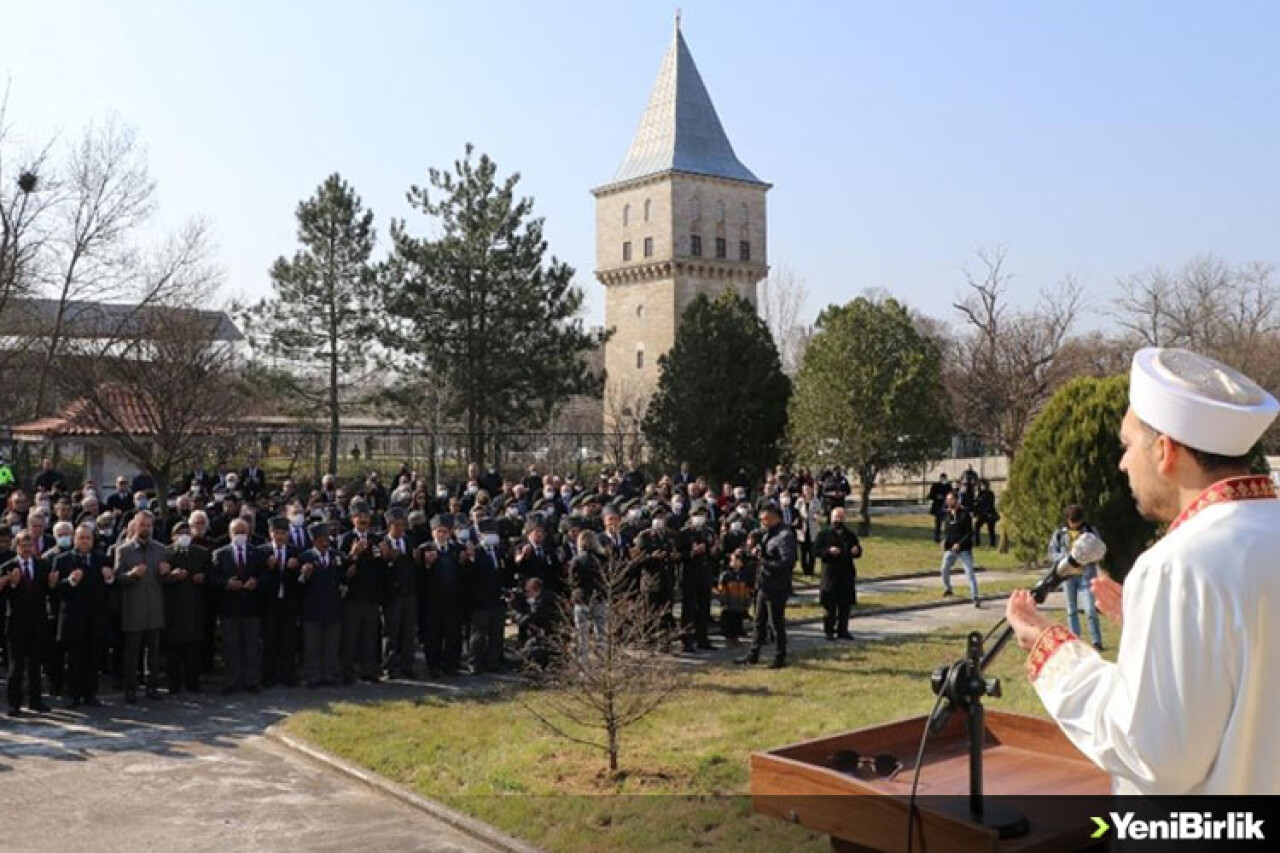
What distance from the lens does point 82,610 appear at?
39.6 ft

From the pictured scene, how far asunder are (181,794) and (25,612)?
402 centimetres

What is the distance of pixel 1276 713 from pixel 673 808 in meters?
5.99

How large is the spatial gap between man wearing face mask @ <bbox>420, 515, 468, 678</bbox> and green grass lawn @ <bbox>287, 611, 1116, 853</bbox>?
1.51 meters

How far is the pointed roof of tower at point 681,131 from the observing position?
68.0 meters

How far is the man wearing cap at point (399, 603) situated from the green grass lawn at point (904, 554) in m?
9.79

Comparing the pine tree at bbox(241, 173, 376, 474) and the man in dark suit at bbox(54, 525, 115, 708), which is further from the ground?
the pine tree at bbox(241, 173, 376, 474)

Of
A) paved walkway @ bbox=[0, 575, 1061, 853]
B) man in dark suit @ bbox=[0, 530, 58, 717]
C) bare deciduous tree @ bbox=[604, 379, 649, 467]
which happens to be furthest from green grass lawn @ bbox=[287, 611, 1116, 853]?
bare deciduous tree @ bbox=[604, 379, 649, 467]

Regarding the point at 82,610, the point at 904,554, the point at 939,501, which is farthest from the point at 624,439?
the point at 82,610

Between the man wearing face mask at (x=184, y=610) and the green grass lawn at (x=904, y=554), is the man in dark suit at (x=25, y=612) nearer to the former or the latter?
the man wearing face mask at (x=184, y=610)

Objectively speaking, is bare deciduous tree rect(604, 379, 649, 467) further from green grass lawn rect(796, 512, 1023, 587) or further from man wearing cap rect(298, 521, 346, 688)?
man wearing cap rect(298, 521, 346, 688)

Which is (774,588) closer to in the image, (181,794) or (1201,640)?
(181,794)

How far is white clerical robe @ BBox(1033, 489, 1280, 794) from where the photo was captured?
2.46 m

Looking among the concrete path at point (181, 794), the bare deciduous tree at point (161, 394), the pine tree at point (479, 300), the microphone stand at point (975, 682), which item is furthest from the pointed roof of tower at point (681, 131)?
the microphone stand at point (975, 682)

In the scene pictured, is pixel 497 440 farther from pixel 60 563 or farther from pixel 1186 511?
pixel 1186 511
